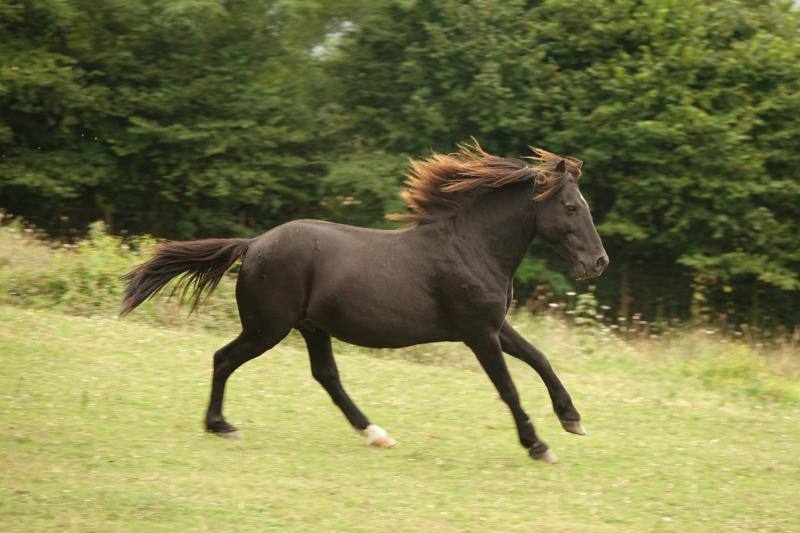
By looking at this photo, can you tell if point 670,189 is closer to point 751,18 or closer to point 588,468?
point 751,18

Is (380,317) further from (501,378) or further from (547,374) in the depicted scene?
(547,374)

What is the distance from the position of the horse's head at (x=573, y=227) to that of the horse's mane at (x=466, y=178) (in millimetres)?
76

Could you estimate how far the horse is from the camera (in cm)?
755

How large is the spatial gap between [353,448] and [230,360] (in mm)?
1231

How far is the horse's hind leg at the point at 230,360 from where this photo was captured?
7684mm

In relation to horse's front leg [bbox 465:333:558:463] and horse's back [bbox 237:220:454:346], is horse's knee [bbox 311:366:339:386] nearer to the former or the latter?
horse's back [bbox 237:220:454:346]

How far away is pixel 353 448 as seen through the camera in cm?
796

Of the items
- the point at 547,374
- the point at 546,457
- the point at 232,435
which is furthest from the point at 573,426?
the point at 232,435

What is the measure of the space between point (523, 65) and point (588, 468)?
16262 mm

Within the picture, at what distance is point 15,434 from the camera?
7.47 metres

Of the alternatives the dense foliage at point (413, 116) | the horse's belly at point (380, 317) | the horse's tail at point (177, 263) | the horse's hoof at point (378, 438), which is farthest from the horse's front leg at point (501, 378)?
the dense foliage at point (413, 116)

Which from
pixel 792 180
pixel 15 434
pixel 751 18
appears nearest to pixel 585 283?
pixel 792 180

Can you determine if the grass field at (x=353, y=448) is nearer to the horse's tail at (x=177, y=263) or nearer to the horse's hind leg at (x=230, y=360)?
the horse's hind leg at (x=230, y=360)

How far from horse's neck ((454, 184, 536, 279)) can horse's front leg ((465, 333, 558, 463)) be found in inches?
23.4
